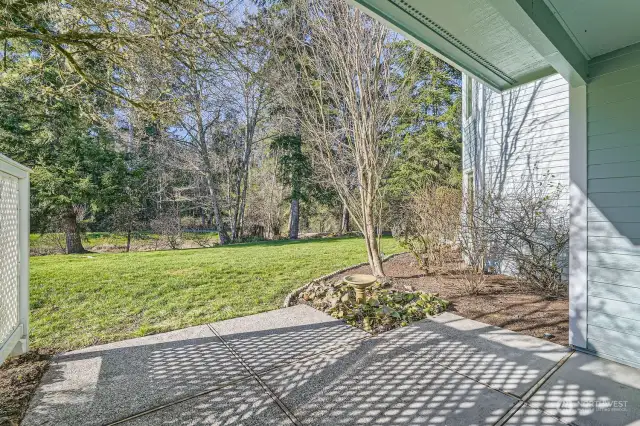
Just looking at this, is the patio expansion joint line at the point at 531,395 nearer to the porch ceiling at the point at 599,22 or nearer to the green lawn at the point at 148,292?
the porch ceiling at the point at 599,22

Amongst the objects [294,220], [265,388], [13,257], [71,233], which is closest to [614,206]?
[265,388]

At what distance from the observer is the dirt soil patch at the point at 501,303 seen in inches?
143

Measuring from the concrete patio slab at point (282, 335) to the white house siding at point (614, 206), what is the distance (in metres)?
2.28

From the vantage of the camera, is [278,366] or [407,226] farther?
[407,226]

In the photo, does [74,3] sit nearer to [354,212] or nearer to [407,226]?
[354,212]

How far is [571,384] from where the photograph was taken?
251cm

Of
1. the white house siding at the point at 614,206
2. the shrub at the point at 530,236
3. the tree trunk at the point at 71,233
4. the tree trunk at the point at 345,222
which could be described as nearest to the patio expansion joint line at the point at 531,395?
the white house siding at the point at 614,206

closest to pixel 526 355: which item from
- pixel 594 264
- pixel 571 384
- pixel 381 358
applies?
pixel 571 384

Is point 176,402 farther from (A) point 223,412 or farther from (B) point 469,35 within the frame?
(B) point 469,35

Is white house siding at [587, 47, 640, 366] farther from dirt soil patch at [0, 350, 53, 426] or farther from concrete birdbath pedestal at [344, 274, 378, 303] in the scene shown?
dirt soil patch at [0, 350, 53, 426]

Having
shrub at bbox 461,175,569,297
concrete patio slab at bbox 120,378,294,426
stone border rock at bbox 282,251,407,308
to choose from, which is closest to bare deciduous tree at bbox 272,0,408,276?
stone border rock at bbox 282,251,407,308

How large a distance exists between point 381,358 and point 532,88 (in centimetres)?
561

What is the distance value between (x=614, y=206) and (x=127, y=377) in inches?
179

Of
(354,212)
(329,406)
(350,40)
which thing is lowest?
(329,406)
